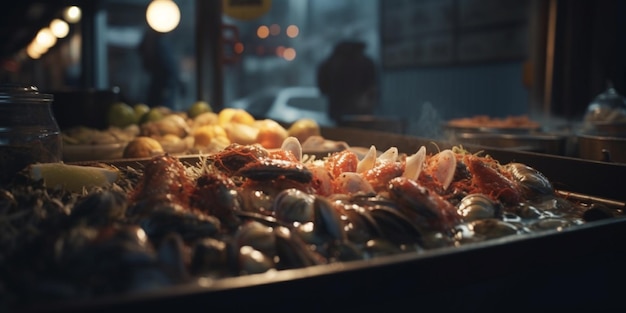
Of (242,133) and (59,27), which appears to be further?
(59,27)

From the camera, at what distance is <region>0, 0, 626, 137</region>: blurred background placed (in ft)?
22.6

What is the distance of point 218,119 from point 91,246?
3.35 metres

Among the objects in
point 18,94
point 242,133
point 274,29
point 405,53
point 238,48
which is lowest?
point 242,133

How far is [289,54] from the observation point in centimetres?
2541

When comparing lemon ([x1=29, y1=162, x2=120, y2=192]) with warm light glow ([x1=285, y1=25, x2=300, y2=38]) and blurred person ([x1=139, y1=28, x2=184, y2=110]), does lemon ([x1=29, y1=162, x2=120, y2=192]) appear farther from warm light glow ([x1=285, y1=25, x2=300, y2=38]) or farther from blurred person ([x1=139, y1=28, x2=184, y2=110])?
warm light glow ([x1=285, y1=25, x2=300, y2=38])

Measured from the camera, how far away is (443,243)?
1.85m

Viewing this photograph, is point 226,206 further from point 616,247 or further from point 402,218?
point 616,247

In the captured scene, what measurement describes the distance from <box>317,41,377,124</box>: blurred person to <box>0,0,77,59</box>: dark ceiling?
4290mm

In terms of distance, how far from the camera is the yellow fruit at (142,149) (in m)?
3.54

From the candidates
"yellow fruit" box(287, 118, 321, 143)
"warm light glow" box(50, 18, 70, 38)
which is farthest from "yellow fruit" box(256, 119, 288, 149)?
"warm light glow" box(50, 18, 70, 38)

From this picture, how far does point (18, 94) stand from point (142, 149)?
104 centimetres

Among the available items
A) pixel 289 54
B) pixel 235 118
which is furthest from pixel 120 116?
pixel 289 54

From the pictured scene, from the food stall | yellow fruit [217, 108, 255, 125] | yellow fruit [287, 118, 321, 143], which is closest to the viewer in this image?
the food stall

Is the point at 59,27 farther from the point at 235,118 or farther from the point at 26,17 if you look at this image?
the point at 235,118
